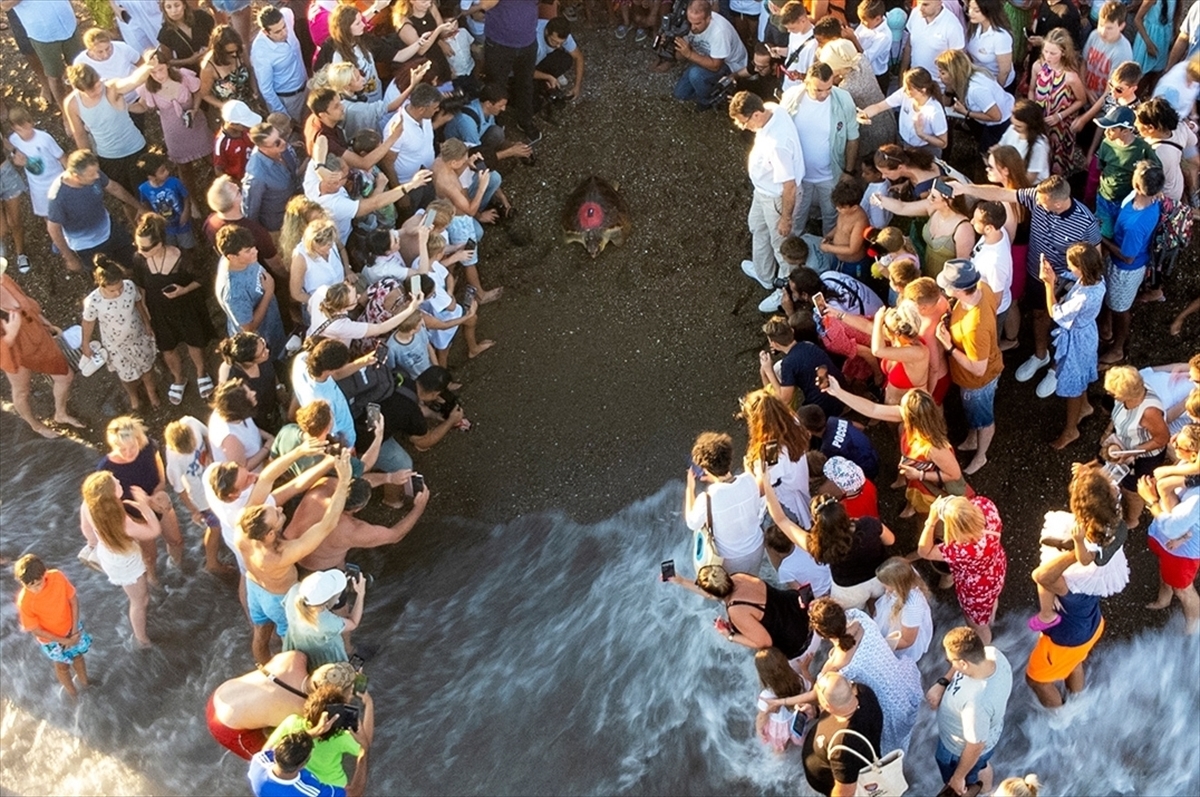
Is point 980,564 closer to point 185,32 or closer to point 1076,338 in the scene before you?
point 1076,338

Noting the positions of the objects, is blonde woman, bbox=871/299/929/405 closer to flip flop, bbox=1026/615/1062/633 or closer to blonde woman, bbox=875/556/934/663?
blonde woman, bbox=875/556/934/663

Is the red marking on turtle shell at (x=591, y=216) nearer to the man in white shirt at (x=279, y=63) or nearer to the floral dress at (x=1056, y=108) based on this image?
the man in white shirt at (x=279, y=63)

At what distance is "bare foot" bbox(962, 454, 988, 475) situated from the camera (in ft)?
26.1

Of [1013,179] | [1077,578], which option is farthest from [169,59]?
[1077,578]

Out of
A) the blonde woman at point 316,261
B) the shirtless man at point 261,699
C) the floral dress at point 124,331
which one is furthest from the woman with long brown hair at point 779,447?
the floral dress at point 124,331

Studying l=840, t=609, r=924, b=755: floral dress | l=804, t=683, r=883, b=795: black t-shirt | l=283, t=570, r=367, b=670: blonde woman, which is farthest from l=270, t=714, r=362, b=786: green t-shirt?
l=840, t=609, r=924, b=755: floral dress

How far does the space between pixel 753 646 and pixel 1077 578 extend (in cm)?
174

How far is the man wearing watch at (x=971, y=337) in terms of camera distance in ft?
23.1

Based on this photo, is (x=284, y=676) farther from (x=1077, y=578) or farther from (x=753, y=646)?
(x=1077, y=578)

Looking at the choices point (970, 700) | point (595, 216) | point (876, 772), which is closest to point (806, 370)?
point (970, 700)

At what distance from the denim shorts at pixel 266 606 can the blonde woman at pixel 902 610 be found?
3.29 meters

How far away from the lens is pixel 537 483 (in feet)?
28.5

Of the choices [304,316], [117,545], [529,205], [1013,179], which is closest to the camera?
[117,545]

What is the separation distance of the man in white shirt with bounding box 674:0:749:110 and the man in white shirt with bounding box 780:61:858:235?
1.81 meters
